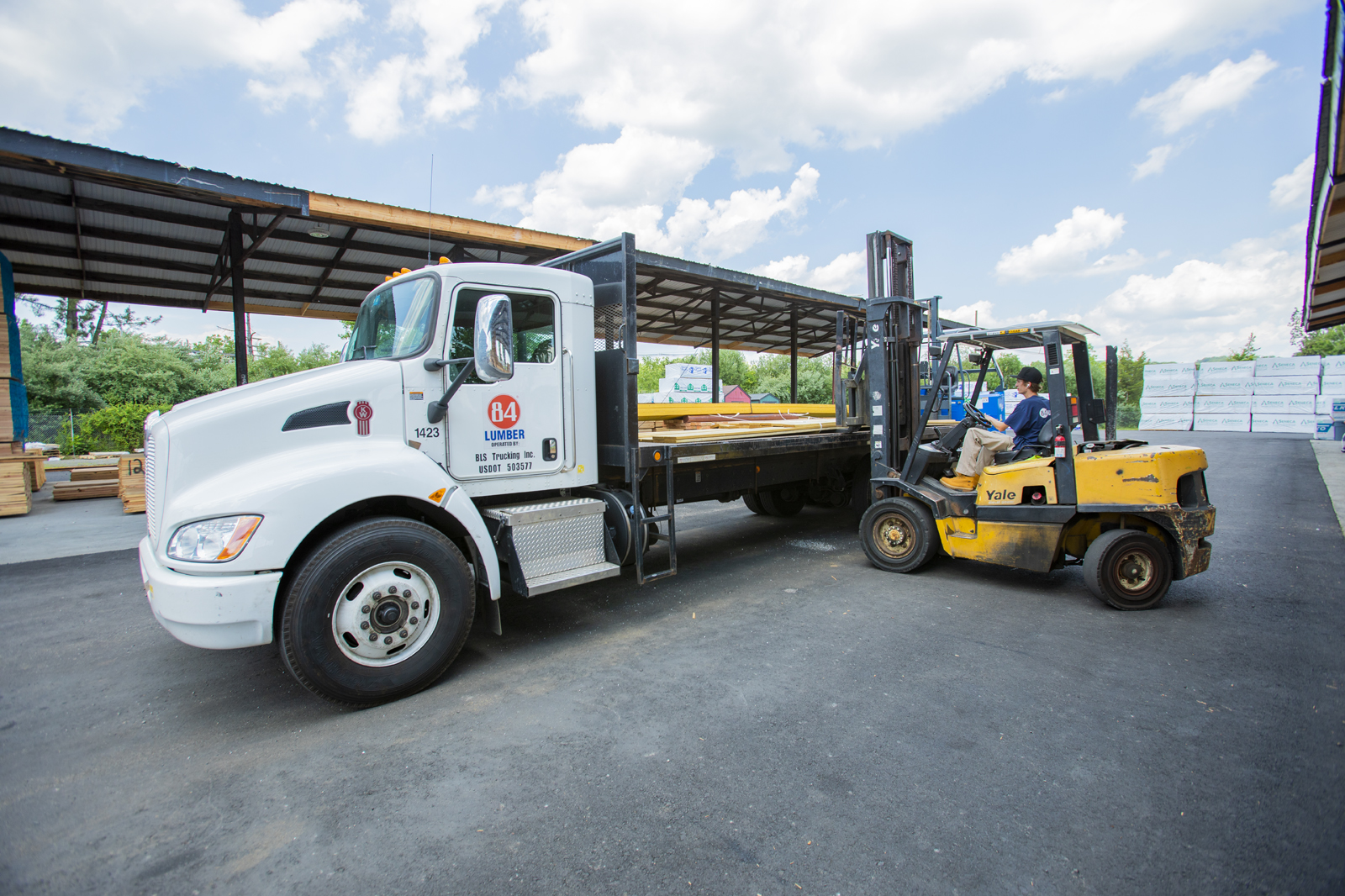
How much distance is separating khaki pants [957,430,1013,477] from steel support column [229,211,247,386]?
9.65m

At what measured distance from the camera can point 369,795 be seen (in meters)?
2.87

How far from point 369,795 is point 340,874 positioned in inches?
19.8

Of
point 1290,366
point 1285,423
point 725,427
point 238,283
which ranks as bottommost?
point 1285,423

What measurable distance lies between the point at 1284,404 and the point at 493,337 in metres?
38.2

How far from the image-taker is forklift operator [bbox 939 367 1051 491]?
233 inches

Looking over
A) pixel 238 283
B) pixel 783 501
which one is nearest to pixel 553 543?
pixel 783 501

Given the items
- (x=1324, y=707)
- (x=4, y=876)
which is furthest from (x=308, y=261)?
(x=1324, y=707)

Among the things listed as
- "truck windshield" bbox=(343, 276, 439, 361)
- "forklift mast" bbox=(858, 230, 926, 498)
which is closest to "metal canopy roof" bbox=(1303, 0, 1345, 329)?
"forklift mast" bbox=(858, 230, 926, 498)

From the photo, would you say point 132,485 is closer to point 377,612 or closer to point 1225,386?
point 377,612

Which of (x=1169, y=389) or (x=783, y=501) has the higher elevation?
(x=1169, y=389)

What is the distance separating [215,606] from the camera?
3.26m

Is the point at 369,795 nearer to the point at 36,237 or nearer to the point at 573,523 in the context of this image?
the point at 573,523

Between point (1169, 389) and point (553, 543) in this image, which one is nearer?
point (553, 543)

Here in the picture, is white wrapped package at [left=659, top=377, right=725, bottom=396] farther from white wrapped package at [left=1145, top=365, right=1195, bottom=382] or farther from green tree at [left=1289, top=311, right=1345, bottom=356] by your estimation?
green tree at [left=1289, top=311, right=1345, bottom=356]
